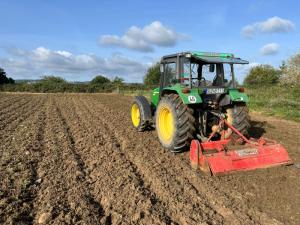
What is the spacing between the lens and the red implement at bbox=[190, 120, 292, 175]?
5064mm

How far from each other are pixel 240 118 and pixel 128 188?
9.45 feet

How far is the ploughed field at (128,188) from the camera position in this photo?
3768 mm

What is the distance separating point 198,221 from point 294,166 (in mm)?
2739

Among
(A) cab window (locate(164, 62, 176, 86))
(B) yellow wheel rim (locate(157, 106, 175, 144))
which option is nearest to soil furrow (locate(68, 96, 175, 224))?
(B) yellow wheel rim (locate(157, 106, 175, 144))

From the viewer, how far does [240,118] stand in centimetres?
630

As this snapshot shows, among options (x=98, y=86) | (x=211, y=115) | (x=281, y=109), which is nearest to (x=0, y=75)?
(x=98, y=86)

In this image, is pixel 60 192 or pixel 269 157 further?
pixel 269 157

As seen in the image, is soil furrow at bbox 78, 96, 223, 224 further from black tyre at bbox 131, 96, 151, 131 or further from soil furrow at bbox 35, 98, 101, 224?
black tyre at bbox 131, 96, 151, 131

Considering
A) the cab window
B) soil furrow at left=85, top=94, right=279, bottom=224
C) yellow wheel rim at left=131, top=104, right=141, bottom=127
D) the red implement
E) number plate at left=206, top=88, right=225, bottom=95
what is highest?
the cab window

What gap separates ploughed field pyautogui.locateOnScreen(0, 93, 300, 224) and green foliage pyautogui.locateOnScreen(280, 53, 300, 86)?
20444 mm

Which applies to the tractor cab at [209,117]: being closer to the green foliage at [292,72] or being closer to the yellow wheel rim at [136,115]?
the yellow wheel rim at [136,115]

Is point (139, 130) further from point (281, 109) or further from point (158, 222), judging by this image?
point (281, 109)

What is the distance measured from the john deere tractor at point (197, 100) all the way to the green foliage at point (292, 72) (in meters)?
→ 21.1

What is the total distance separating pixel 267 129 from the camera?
368 inches
